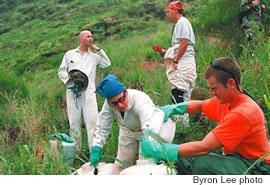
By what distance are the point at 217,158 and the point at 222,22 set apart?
218 inches

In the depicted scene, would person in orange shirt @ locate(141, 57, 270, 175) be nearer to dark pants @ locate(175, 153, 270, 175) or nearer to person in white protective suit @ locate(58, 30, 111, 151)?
dark pants @ locate(175, 153, 270, 175)

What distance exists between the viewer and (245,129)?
220cm

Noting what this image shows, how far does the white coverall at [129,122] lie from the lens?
2916 millimetres

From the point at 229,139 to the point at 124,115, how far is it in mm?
1238

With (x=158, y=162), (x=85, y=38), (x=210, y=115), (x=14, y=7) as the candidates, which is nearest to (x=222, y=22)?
(x=85, y=38)

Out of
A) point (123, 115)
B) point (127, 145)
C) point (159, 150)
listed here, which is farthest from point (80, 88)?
point (159, 150)

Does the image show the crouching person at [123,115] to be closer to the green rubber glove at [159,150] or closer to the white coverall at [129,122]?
the white coverall at [129,122]

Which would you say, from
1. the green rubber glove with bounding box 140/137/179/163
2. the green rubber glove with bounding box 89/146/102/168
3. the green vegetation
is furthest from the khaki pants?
the green rubber glove with bounding box 140/137/179/163

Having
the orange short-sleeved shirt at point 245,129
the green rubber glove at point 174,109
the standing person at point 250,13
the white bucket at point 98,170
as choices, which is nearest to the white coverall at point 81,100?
the white bucket at point 98,170

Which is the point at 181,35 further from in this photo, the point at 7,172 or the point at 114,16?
the point at 114,16

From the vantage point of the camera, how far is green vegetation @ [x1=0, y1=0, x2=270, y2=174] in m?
3.59

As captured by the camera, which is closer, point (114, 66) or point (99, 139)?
point (99, 139)

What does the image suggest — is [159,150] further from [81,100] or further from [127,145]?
[81,100]

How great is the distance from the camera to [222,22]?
23.6 feet
